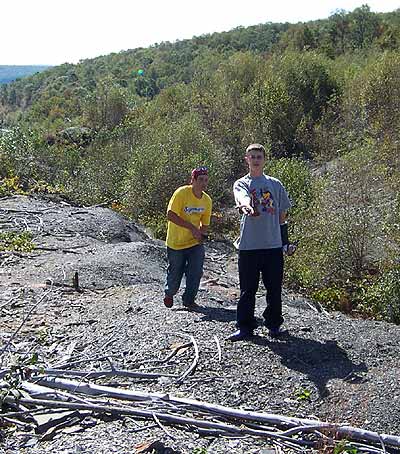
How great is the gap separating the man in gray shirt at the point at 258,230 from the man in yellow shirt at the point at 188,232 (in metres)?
1.04

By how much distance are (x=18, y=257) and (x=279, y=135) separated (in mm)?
17017

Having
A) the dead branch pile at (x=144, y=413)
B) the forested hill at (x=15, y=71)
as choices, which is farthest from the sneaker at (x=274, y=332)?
the forested hill at (x=15, y=71)

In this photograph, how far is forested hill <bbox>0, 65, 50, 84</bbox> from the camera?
10562cm

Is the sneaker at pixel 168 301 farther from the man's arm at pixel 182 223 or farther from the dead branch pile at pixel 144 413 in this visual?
the dead branch pile at pixel 144 413

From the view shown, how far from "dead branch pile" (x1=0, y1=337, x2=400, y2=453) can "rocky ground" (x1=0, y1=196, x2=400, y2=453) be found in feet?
0.25

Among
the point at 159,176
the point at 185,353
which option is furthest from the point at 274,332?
the point at 159,176

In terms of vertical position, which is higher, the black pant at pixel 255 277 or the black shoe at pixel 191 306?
the black pant at pixel 255 277

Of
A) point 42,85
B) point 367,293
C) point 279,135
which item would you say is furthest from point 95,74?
point 367,293

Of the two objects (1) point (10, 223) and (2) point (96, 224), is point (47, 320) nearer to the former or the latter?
(1) point (10, 223)

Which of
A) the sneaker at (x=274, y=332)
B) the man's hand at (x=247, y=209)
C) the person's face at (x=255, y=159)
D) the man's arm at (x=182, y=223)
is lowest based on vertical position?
the sneaker at (x=274, y=332)

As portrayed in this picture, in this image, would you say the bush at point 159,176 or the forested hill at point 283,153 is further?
the bush at point 159,176

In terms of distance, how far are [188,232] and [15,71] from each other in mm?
127569

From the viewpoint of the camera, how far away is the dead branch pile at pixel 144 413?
4648 mm

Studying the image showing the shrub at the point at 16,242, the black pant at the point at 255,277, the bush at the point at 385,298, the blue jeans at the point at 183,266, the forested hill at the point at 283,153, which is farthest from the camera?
the forested hill at the point at 283,153
